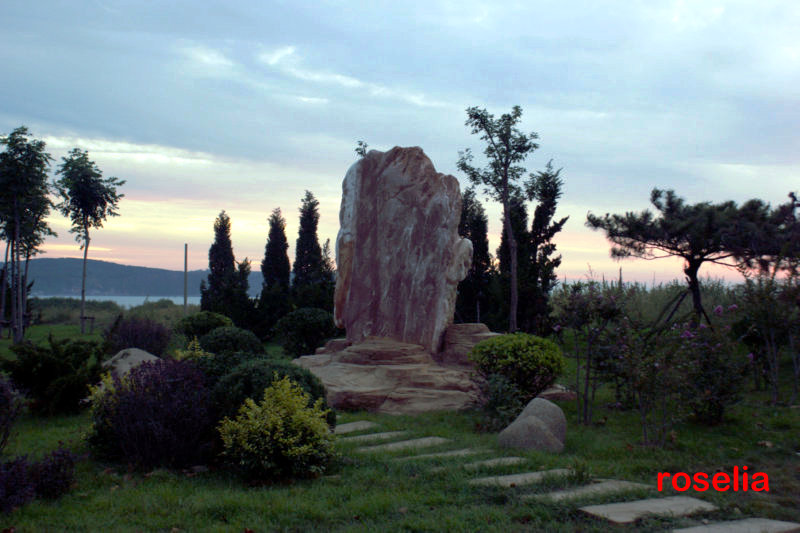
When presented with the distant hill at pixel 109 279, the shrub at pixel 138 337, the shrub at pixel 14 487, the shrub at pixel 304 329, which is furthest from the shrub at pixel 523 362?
the distant hill at pixel 109 279

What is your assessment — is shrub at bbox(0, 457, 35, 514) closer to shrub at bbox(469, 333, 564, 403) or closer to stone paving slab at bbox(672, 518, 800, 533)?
stone paving slab at bbox(672, 518, 800, 533)

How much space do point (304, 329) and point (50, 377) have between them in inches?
259

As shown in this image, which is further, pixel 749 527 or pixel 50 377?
pixel 50 377

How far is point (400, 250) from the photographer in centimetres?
1139

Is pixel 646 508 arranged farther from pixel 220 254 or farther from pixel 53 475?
pixel 220 254

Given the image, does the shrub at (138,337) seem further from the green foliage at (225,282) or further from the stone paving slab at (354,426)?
the stone paving slab at (354,426)

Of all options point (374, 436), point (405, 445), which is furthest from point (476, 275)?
point (405, 445)

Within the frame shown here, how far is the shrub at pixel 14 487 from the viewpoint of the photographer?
4.15 m

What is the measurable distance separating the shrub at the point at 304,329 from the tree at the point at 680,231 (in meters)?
7.10

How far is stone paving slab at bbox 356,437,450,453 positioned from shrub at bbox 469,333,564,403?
75.6 inches

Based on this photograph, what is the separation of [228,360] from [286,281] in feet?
57.5

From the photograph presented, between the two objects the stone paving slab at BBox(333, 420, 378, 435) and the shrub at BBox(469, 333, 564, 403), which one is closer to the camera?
the stone paving slab at BBox(333, 420, 378, 435)
